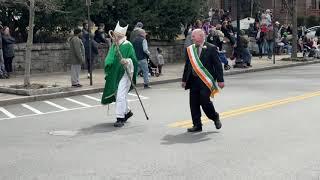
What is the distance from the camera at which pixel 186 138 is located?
380 inches

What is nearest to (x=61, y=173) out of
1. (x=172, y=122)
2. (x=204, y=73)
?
(x=204, y=73)

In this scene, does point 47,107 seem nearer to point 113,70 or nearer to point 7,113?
point 7,113

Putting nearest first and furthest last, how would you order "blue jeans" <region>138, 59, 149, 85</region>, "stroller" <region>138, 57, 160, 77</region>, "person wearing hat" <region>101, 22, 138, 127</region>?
"person wearing hat" <region>101, 22, 138, 127</region>, "blue jeans" <region>138, 59, 149, 85</region>, "stroller" <region>138, 57, 160, 77</region>

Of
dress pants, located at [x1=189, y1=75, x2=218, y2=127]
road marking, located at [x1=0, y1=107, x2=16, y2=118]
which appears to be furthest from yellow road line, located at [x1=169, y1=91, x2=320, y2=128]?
road marking, located at [x1=0, y1=107, x2=16, y2=118]

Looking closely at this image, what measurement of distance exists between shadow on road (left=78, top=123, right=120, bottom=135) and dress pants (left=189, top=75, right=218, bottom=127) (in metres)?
1.41

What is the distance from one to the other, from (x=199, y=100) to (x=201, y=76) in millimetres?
415

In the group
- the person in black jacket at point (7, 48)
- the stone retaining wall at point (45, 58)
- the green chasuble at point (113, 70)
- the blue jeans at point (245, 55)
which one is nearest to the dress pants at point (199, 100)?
the green chasuble at point (113, 70)

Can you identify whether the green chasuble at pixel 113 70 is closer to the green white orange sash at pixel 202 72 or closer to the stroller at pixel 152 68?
the green white orange sash at pixel 202 72

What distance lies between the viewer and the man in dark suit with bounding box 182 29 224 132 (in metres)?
10.0

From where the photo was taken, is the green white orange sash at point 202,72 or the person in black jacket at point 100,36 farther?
the person in black jacket at point 100,36

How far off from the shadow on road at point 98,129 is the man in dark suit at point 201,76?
1423mm

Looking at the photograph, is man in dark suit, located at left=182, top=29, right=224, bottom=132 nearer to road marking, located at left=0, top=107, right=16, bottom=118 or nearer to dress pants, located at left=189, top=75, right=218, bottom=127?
dress pants, located at left=189, top=75, right=218, bottom=127

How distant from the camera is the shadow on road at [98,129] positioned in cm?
1041

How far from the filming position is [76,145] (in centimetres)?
921
